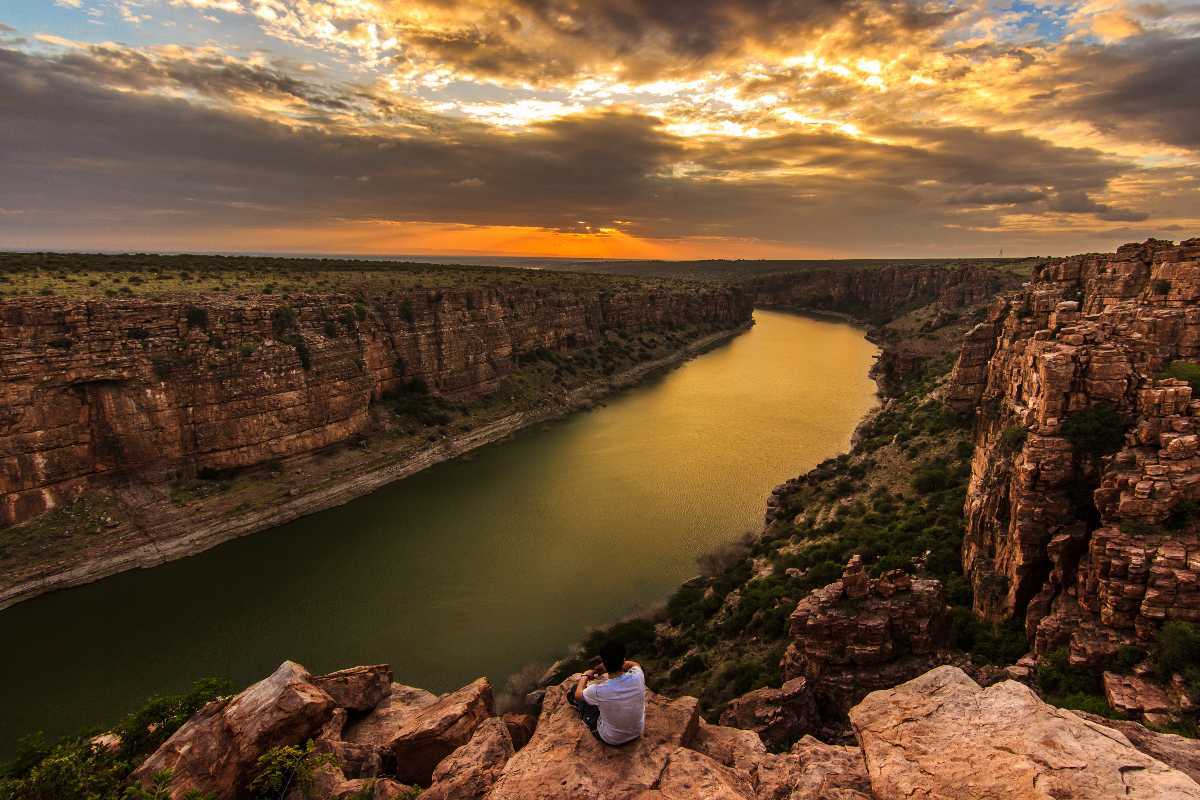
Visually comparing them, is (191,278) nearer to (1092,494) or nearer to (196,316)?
(196,316)

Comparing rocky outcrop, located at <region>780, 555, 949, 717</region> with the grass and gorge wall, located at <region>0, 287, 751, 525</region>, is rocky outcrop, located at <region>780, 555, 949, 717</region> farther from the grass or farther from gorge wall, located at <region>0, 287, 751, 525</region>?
the grass

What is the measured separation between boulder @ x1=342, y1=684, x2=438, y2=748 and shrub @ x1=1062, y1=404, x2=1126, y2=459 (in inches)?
599

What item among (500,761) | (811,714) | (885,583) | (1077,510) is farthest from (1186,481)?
(500,761)

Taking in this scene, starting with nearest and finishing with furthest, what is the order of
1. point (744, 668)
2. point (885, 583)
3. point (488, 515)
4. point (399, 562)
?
point (885, 583), point (744, 668), point (399, 562), point (488, 515)

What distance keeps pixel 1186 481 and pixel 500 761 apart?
13571 mm

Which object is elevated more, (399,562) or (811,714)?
(811,714)

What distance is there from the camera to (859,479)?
1231 inches

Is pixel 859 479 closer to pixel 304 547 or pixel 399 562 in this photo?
pixel 399 562

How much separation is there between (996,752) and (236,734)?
10.6 meters

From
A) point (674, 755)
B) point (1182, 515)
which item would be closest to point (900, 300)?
point (1182, 515)

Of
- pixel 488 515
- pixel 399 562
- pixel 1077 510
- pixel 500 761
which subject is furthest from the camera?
pixel 488 515

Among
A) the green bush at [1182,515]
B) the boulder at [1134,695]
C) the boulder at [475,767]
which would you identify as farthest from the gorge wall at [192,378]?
the green bush at [1182,515]

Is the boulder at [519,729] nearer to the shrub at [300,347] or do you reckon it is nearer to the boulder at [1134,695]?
the boulder at [1134,695]

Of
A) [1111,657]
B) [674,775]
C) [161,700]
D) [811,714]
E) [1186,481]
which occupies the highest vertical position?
[1186,481]
